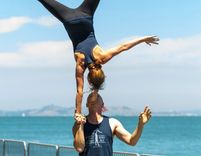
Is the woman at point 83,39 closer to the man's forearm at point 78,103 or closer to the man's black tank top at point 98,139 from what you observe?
the man's forearm at point 78,103

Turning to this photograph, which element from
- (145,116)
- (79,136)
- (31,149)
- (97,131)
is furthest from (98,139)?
(31,149)

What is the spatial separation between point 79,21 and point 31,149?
25.3 ft

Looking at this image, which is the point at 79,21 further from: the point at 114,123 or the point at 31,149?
the point at 31,149

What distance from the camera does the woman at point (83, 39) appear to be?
628cm

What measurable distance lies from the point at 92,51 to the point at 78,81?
0.31 meters

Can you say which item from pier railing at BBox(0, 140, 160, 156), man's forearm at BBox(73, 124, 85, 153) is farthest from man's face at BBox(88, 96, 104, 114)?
pier railing at BBox(0, 140, 160, 156)

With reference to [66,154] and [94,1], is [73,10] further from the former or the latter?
[66,154]

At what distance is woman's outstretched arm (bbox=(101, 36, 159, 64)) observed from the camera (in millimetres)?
6277

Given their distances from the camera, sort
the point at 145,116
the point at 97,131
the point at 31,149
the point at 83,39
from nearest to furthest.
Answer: the point at 145,116
the point at 97,131
the point at 83,39
the point at 31,149

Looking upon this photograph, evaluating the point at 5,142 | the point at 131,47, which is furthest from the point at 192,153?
the point at 131,47

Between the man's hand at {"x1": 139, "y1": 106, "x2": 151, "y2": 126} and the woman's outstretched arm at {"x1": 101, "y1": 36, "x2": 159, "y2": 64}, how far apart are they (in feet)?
2.12

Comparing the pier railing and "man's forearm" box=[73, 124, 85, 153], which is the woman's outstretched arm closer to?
"man's forearm" box=[73, 124, 85, 153]

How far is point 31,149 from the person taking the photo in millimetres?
13680

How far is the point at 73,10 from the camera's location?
21.0 feet
